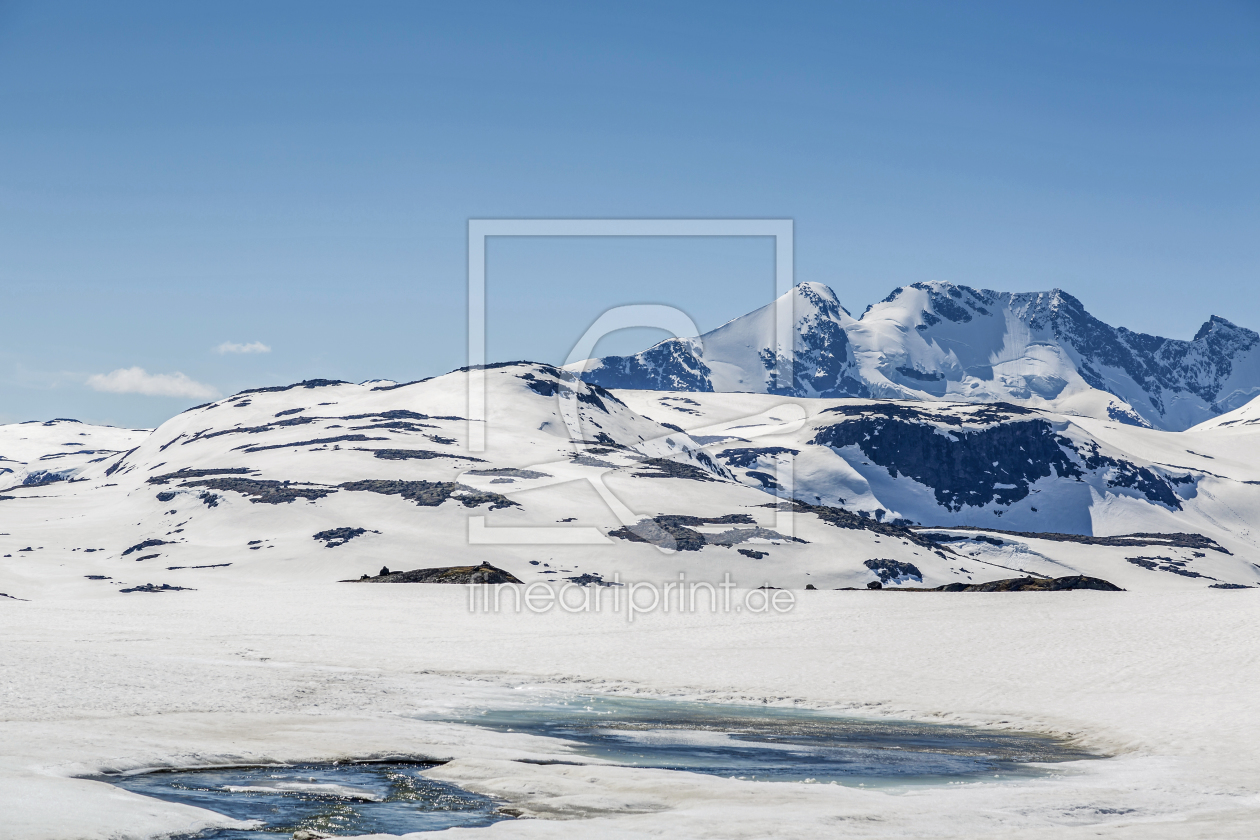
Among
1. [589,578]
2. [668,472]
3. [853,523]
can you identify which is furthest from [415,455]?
[589,578]

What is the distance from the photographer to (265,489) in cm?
15212

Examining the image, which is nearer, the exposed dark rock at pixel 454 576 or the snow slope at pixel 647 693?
the snow slope at pixel 647 693

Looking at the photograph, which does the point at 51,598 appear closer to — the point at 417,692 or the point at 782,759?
the point at 417,692

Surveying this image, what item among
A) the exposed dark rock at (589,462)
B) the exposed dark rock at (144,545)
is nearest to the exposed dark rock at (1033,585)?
the exposed dark rock at (144,545)

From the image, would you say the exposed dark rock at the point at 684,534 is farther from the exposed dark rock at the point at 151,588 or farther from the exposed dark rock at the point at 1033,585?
the exposed dark rock at the point at 1033,585

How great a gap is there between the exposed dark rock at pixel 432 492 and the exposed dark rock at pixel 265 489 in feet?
19.7

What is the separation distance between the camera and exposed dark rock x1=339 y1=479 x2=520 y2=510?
14550 centimetres

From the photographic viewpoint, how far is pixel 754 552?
13312 centimetres

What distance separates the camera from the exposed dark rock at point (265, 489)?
145 metres

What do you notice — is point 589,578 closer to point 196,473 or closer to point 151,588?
point 151,588

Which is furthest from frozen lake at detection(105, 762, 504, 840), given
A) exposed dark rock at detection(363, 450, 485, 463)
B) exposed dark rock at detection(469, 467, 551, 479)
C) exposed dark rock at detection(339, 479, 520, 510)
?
exposed dark rock at detection(363, 450, 485, 463)

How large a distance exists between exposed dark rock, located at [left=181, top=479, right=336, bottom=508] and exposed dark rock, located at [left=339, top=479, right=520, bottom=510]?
6.00 m

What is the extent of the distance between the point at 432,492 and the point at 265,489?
987 inches

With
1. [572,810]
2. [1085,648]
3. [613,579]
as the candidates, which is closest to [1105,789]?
[572,810]
